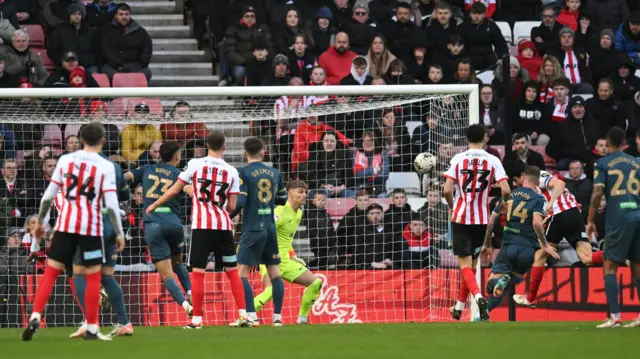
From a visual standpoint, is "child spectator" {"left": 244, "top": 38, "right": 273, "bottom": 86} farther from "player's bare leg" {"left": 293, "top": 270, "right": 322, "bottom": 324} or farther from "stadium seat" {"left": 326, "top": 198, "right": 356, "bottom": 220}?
"player's bare leg" {"left": 293, "top": 270, "right": 322, "bottom": 324}

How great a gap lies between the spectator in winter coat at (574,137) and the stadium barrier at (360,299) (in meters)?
2.80

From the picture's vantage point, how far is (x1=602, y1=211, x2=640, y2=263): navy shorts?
1242 centimetres

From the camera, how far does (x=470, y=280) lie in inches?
553

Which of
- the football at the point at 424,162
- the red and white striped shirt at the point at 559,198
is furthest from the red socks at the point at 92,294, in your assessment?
the red and white striped shirt at the point at 559,198

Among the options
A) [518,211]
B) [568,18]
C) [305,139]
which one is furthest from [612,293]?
[568,18]

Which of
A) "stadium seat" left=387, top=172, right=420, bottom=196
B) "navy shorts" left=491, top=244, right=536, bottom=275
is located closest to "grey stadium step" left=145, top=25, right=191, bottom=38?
"stadium seat" left=387, top=172, right=420, bottom=196

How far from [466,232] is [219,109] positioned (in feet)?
18.3

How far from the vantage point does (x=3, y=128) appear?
17.6 meters

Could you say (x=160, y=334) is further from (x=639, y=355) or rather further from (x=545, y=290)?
(x=545, y=290)

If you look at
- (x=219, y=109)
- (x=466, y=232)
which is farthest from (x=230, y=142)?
(x=466, y=232)

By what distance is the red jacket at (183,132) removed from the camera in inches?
701

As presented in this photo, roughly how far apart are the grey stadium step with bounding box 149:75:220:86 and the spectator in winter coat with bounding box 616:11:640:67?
22.6ft

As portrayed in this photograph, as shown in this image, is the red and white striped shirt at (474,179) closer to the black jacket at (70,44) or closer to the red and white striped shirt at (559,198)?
the red and white striped shirt at (559,198)

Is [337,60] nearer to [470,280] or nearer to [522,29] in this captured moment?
[522,29]
